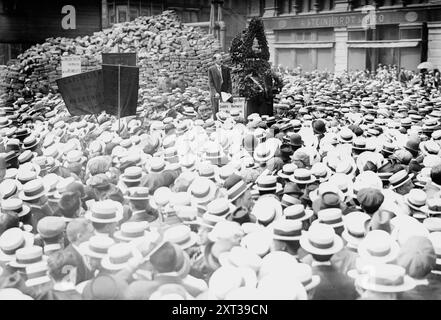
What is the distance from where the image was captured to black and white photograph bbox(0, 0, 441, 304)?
2559 mm

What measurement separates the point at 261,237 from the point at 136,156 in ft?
6.17

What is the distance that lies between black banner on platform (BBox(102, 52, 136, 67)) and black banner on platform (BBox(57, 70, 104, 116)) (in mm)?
286

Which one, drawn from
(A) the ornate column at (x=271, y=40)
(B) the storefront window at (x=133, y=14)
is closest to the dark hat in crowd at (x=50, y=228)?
(A) the ornate column at (x=271, y=40)

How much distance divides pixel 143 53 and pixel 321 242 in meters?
8.63

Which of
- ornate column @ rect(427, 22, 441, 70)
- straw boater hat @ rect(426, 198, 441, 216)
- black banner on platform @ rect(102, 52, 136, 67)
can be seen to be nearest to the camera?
straw boater hat @ rect(426, 198, 441, 216)

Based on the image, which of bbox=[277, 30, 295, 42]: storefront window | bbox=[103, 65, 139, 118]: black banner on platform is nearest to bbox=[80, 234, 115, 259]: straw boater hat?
bbox=[103, 65, 139, 118]: black banner on platform

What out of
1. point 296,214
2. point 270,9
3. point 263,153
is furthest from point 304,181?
point 270,9

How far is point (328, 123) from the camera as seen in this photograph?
650cm

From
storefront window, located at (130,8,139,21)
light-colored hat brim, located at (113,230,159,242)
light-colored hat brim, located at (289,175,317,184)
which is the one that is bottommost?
light-colored hat brim, located at (113,230,159,242)

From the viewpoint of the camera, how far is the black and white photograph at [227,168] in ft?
8.39

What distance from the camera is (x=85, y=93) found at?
6066 millimetres

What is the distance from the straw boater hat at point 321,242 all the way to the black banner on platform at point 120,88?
380 centimetres

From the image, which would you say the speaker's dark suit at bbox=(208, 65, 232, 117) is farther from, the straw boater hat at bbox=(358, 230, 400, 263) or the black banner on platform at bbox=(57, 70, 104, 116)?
the straw boater hat at bbox=(358, 230, 400, 263)

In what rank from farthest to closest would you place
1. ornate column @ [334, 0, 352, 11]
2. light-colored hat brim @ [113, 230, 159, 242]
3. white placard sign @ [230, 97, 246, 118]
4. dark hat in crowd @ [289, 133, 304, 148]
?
ornate column @ [334, 0, 352, 11]
white placard sign @ [230, 97, 246, 118]
dark hat in crowd @ [289, 133, 304, 148]
light-colored hat brim @ [113, 230, 159, 242]
